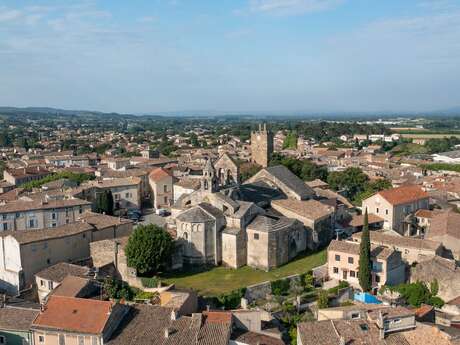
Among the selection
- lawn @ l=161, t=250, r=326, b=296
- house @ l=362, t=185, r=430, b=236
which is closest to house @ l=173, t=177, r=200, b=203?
house @ l=362, t=185, r=430, b=236

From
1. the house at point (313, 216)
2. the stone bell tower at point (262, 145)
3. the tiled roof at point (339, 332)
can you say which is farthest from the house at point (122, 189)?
the tiled roof at point (339, 332)

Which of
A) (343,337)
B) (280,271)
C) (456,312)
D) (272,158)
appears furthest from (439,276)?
(272,158)

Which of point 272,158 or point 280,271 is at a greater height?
point 272,158

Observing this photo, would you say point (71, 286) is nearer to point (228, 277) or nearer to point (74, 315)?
point (74, 315)

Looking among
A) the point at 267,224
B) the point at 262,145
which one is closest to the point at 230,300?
the point at 267,224

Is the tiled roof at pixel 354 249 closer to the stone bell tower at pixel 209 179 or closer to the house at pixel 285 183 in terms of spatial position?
the stone bell tower at pixel 209 179

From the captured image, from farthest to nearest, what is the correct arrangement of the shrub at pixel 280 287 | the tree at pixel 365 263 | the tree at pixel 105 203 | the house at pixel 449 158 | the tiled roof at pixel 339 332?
1. the house at pixel 449 158
2. the tree at pixel 105 203
3. the tree at pixel 365 263
4. the shrub at pixel 280 287
5. the tiled roof at pixel 339 332

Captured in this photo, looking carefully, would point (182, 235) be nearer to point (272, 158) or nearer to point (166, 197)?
point (166, 197)

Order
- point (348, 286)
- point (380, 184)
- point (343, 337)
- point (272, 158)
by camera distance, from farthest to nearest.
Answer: point (272, 158) < point (380, 184) < point (348, 286) < point (343, 337)
